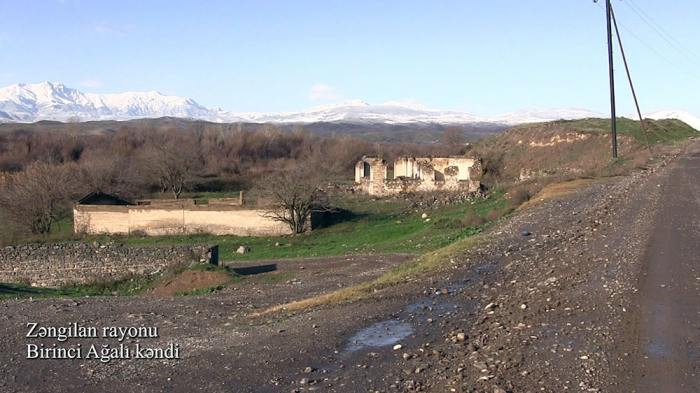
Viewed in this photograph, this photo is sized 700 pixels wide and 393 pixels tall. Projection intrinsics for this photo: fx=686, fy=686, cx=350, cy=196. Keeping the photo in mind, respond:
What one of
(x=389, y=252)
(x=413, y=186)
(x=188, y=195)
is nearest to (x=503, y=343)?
(x=389, y=252)

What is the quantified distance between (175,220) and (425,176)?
1726cm

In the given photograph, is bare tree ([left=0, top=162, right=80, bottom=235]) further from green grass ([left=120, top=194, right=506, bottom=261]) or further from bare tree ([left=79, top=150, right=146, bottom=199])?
bare tree ([left=79, top=150, right=146, bottom=199])

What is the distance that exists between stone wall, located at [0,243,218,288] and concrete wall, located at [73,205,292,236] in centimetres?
866

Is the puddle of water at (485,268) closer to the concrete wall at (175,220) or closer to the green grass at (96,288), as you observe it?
the green grass at (96,288)

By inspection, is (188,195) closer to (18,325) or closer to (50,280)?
(50,280)

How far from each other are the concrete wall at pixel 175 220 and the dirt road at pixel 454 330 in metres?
14.6

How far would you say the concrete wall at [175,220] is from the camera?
2859cm

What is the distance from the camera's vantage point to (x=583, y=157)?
46062 mm

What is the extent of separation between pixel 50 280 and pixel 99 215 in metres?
10.4

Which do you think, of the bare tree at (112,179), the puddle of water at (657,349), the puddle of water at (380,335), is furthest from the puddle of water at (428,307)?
the bare tree at (112,179)

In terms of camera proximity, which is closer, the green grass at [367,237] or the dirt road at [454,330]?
the dirt road at [454,330]

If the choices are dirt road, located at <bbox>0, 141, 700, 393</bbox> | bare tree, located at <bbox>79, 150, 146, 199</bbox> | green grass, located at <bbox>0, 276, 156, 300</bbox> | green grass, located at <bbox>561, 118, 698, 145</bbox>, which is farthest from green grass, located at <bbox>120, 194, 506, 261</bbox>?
green grass, located at <bbox>561, 118, 698, 145</bbox>

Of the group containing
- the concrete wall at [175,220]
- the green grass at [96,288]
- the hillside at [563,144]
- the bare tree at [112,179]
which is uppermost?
the hillside at [563,144]

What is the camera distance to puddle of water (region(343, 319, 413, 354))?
7938 millimetres
